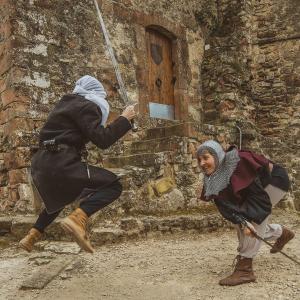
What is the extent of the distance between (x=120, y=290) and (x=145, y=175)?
237 cm

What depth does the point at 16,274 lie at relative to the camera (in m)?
4.32

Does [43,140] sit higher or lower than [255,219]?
higher

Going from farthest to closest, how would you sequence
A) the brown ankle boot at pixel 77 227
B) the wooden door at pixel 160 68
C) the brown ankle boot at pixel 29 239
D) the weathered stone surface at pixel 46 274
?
the wooden door at pixel 160 68, the weathered stone surface at pixel 46 274, the brown ankle boot at pixel 29 239, the brown ankle boot at pixel 77 227

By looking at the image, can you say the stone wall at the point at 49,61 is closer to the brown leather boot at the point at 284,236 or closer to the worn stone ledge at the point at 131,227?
the worn stone ledge at the point at 131,227

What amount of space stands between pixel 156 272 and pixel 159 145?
273 centimetres

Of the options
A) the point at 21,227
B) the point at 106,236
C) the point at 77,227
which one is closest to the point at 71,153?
the point at 77,227

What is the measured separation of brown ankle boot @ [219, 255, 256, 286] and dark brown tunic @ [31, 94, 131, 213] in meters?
1.19

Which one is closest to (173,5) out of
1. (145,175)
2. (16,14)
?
(16,14)

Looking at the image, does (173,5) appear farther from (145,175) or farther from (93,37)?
(145,175)

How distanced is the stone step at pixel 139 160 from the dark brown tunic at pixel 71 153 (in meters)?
2.72

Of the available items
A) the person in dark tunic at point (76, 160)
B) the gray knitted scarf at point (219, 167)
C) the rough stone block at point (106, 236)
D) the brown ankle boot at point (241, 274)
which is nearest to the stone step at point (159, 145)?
the rough stone block at point (106, 236)

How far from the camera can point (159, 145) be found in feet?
21.9

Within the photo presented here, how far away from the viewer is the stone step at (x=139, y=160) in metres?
6.21

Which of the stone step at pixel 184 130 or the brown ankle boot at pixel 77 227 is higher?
the stone step at pixel 184 130
